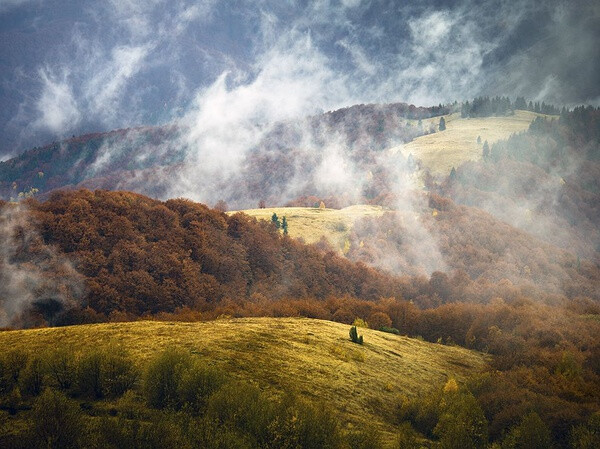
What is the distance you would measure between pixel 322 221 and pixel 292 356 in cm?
13633

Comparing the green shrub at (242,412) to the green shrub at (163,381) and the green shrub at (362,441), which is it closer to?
the green shrub at (163,381)

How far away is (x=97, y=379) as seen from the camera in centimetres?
1794

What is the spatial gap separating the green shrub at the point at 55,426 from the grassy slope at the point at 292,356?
9.11 meters

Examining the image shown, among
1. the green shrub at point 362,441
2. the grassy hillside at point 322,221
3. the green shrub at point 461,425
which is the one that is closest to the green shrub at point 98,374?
the green shrub at point 362,441

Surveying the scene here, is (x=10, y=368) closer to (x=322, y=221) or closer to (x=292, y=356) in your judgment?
(x=292, y=356)

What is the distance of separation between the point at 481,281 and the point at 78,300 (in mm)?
115490

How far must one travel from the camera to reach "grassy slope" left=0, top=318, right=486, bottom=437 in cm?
2228

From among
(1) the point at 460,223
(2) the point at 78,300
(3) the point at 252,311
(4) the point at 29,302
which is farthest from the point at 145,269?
(1) the point at 460,223

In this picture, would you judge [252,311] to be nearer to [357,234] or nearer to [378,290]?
[378,290]

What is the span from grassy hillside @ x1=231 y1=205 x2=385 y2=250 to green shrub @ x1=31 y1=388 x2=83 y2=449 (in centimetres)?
12788

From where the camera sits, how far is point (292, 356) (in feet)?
86.9

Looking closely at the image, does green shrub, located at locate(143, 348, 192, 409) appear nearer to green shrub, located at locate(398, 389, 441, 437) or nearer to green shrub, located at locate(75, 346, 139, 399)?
green shrub, located at locate(75, 346, 139, 399)

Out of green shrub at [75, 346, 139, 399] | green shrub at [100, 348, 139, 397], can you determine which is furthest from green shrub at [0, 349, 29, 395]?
green shrub at [100, 348, 139, 397]

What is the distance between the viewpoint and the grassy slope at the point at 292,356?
22.3m
